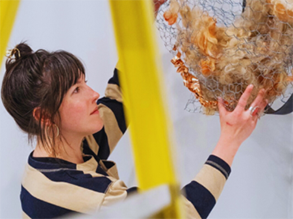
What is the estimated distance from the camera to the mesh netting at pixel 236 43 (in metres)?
0.50

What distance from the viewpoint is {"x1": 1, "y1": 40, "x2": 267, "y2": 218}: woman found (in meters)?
0.59

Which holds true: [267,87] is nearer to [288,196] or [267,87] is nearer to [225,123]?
[225,123]

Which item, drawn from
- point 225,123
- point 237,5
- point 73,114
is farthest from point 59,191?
point 237,5

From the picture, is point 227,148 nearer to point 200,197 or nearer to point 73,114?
point 200,197

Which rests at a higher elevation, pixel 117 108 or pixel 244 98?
pixel 244 98

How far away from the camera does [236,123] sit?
60cm

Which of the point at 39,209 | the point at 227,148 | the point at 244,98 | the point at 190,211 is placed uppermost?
the point at 244,98

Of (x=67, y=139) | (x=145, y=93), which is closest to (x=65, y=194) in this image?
(x=67, y=139)

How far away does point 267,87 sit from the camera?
1.82 feet

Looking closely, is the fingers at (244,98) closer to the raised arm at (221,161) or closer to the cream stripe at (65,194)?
the raised arm at (221,161)

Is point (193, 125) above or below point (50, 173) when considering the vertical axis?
above

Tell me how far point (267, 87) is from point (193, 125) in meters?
0.35

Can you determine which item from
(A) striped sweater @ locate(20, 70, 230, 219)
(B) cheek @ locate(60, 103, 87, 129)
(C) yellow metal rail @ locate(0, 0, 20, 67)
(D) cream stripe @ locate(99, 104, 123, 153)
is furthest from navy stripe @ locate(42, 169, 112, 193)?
(C) yellow metal rail @ locate(0, 0, 20, 67)

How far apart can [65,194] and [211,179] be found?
275 mm
